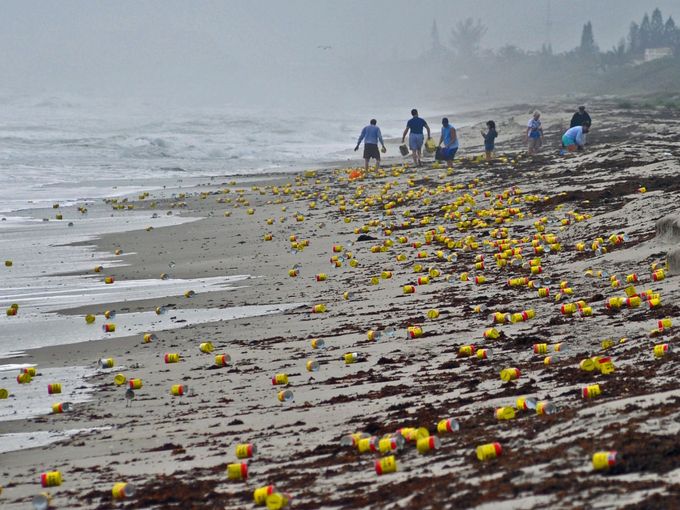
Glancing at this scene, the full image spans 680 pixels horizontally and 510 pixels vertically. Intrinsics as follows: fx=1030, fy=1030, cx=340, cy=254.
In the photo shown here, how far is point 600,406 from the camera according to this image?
5711 millimetres

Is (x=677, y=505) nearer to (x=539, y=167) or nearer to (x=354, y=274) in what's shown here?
(x=354, y=274)

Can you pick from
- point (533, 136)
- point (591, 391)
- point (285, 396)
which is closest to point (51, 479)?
point (285, 396)

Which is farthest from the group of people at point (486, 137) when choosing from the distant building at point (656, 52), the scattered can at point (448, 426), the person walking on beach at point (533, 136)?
the distant building at point (656, 52)

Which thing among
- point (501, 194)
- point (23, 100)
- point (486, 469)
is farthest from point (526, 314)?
point (23, 100)

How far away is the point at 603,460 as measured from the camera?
4559mm

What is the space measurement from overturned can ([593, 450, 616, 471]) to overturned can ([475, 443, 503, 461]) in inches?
25.8

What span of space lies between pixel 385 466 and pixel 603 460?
3.97 feet

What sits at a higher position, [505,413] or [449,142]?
[449,142]

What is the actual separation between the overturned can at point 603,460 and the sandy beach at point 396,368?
0.03 meters

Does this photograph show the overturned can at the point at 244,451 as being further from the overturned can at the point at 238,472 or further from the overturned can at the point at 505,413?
Result: the overturned can at the point at 505,413

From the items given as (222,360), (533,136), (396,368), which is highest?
(533,136)

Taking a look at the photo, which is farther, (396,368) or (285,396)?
(396,368)

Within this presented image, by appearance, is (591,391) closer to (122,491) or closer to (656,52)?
(122,491)

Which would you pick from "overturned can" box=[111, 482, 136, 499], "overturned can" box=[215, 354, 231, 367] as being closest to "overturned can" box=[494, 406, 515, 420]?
"overturned can" box=[111, 482, 136, 499]
